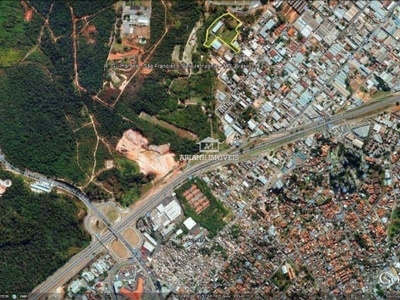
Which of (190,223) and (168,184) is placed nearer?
(190,223)

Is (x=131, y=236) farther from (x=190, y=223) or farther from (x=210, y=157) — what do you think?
(x=210, y=157)

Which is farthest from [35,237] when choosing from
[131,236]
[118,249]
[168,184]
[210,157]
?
[210,157]

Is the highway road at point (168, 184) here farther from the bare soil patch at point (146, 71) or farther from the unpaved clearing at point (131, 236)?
the bare soil patch at point (146, 71)

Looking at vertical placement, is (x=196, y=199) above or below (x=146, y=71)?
below

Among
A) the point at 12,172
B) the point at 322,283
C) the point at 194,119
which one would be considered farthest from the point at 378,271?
the point at 12,172


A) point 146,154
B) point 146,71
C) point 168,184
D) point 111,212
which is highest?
point 146,71

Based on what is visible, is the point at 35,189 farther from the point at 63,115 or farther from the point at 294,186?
the point at 294,186
